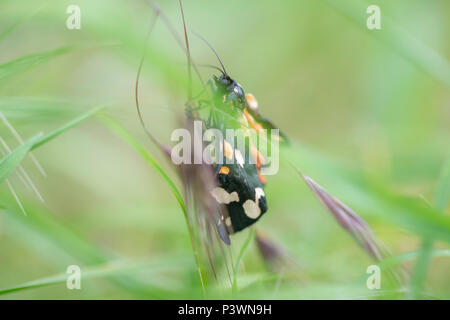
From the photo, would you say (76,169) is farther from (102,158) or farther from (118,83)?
(118,83)

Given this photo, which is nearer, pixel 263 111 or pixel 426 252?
pixel 426 252

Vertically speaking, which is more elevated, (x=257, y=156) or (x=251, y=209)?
(x=257, y=156)

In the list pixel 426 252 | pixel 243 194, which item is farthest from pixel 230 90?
pixel 426 252

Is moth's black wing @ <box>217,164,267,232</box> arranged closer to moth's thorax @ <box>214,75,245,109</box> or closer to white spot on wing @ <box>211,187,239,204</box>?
white spot on wing @ <box>211,187,239,204</box>

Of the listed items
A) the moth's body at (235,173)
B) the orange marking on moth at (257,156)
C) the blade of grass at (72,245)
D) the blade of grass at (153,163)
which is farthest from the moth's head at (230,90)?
the blade of grass at (72,245)

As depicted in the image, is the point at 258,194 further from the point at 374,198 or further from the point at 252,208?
the point at 374,198

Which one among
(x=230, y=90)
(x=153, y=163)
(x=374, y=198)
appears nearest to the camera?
(x=374, y=198)
